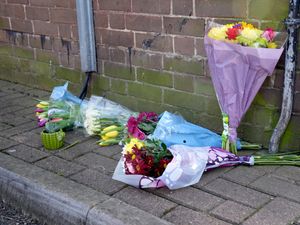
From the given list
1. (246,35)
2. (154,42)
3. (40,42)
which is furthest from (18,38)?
(246,35)

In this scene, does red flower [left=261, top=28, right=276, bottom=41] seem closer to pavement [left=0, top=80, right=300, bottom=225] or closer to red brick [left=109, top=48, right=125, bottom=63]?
pavement [left=0, top=80, right=300, bottom=225]

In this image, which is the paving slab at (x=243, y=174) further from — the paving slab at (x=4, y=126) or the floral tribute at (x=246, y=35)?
the paving slab at (x=4, y=126)

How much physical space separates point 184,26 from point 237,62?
2.56ft

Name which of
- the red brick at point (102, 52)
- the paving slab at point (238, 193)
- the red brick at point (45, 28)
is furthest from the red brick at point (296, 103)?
the red brick at point (45, 28)

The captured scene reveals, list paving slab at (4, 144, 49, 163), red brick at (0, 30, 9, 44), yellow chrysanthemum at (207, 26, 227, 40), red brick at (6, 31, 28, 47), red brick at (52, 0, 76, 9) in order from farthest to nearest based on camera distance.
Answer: red brick at (0, 30, 9, 44)
red brick at (6, 31, 28, 47)
red brick at (52, 0, 76, 9)
paving slab at (4, 144, 49, 163)
yellow chrysanthemum at (207, 26, 227, 40)

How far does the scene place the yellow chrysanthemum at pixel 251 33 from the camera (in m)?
3.48

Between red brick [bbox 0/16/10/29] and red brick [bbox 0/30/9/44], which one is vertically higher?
red brick [bbox 0/16/10/29]

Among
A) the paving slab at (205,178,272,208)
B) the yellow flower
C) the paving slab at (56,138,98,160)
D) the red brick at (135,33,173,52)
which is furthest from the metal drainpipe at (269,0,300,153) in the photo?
the paving slab at (56,138,98,160)

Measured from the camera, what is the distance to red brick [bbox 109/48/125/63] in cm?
480

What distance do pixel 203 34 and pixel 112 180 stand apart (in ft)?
4.80

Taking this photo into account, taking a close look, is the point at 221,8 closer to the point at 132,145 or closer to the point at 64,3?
the point at 132,145

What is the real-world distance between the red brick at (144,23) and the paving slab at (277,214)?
196 cm

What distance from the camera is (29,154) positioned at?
408cm

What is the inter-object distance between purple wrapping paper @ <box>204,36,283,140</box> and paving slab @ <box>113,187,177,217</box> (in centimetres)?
92
